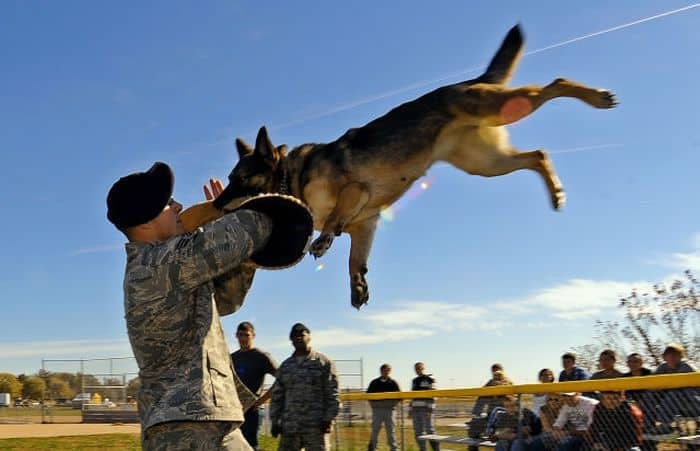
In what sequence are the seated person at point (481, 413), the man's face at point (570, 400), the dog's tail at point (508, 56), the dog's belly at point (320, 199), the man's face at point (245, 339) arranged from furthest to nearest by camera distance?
the man's face at point (245, 339) → the seated person at point (481, 413) → the dog's tail at point (508, 56) → the man's face at point (570, 400) → the dog's belly at point (320, 199)

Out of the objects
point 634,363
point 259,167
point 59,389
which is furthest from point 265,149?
point 59,389

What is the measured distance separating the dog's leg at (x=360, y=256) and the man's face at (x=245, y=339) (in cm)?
441

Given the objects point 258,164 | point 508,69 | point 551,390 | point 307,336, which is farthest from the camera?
point 307,336

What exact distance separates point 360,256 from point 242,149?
1.07 metres

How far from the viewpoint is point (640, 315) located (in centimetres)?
1638

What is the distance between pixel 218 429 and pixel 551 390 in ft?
13.6

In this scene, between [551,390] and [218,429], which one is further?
[551,390]

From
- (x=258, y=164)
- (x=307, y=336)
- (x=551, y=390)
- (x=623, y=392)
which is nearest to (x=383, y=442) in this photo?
(x=307, y=336)

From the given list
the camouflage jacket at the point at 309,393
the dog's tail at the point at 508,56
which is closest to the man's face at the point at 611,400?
the dog's tail at the point at 508,56

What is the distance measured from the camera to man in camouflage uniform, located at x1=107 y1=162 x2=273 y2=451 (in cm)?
248

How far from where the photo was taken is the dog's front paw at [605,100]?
19.4 ft

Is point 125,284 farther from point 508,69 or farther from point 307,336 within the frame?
point 307,336

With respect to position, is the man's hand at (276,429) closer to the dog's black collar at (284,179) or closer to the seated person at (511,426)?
the seated person at (511,426)

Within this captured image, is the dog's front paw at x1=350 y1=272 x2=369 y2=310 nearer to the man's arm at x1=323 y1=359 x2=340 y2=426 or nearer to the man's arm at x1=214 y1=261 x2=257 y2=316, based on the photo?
the man's arm at x1=214 y1=261 x2=257 y2=316
